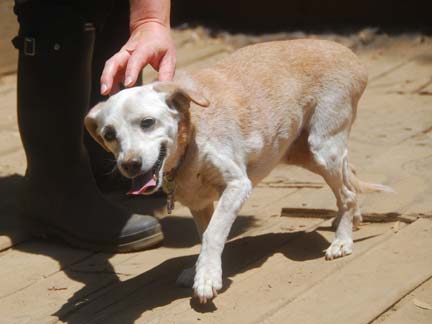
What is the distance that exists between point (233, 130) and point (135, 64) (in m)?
0.51

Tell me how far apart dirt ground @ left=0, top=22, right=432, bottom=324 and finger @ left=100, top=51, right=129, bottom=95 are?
0.84 meters

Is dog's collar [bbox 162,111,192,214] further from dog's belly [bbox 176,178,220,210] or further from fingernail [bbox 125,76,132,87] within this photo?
fingernail [bbox 125,76,132,87]

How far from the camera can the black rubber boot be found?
4426 millimetres

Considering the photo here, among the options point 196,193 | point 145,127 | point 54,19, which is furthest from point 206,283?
point 54,19

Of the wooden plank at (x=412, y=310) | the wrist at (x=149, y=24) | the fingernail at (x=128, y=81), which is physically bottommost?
the wooden plank at (x=412, y=310)

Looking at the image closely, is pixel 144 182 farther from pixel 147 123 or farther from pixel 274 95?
pixel 274 95

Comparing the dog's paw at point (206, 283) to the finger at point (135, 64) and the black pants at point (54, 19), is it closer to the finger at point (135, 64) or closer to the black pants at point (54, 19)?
the finger at point (135, 64)

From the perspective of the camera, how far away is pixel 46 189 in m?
4.59

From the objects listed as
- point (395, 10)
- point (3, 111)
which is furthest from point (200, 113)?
point (395, 10)

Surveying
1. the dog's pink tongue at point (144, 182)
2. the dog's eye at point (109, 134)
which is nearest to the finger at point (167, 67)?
the dog's eye at point (109, 134)

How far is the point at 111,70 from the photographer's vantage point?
370cm

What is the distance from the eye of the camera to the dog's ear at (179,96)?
363cm

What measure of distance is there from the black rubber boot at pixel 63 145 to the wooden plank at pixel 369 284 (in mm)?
1009

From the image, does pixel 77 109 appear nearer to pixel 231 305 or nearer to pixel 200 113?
pixel 200 113
